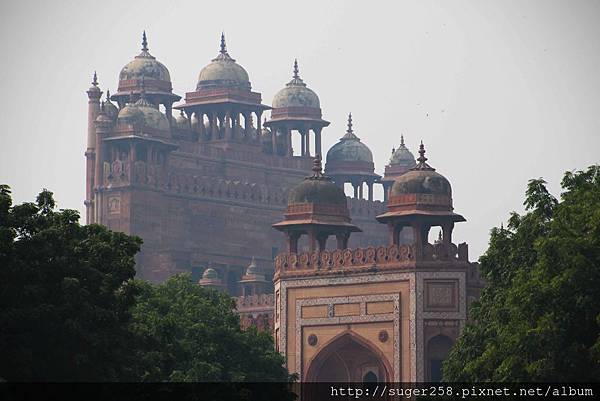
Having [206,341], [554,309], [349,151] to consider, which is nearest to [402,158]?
[349,151]

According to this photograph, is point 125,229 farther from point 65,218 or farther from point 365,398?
point 65,218

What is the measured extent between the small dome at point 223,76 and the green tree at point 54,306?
54.7m

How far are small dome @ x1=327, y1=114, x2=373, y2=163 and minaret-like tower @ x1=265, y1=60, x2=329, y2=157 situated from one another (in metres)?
0.73

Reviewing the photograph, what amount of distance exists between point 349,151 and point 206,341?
43952mm

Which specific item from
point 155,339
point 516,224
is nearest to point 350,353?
point 516,224

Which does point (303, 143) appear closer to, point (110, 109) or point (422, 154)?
point (110, 109)

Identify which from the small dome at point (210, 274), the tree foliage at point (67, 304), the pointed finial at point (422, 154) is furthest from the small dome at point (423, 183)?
the tree foliage at point (67, 304)

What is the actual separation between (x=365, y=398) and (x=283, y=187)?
29258 mm

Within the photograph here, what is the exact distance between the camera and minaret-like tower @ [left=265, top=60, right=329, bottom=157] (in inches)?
4080

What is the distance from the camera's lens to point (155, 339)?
49.3 m

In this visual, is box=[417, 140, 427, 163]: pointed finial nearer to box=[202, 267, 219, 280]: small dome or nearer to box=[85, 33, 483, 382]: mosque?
box=[85, 33, 483, 382]: mosque

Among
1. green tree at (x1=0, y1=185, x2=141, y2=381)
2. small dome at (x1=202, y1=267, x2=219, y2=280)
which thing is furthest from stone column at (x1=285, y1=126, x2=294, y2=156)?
green tree at (x1=0, y1=185, x2=141, y2=381)

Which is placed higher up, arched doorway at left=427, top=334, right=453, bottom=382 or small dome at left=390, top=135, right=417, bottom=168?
small dome at left=390, top=135, right=417, bottom=168

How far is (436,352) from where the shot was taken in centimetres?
7200
